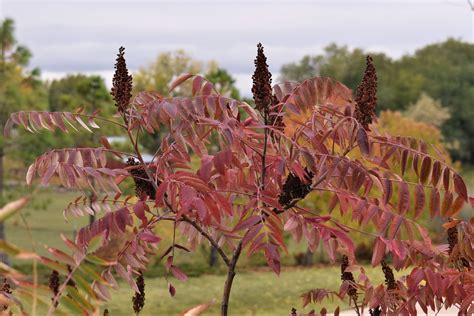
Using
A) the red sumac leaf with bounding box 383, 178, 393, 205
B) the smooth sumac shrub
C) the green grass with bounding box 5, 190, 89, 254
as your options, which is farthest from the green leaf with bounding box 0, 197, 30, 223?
the green grass with bounding box 5, 190, 89, 254

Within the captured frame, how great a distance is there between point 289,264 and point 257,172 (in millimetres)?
20195

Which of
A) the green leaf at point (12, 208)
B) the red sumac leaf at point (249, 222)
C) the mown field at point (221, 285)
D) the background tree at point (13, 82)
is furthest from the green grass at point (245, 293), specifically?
the green leaf at point (12, 208)

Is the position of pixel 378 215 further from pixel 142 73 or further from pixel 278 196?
pixel 142 73

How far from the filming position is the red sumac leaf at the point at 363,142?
3198 mm

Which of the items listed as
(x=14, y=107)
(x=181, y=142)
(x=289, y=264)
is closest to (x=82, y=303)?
(x=181, y=142)

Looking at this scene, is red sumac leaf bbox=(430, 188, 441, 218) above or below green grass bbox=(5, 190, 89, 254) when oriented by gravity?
above

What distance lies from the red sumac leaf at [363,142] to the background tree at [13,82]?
16935 millimetres

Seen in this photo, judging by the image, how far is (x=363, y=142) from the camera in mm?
3205

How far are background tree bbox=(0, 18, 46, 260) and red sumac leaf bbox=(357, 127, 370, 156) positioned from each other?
16935 mm

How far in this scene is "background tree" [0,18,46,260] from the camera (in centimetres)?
1941

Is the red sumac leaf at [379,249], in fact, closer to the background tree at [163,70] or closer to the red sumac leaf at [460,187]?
the red sumac leaf at [460,187]

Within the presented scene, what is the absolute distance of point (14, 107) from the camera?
19406mm

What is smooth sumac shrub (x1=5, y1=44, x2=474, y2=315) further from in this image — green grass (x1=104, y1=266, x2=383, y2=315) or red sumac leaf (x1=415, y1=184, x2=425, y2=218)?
green grass (x1=104, y1=266, x2=383, y2=315)

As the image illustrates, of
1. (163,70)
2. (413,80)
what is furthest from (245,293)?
(413,80)
